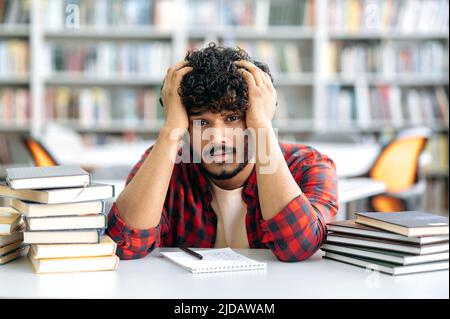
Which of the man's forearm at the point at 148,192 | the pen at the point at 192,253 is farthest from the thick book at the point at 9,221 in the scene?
the pen at the point at 192,253

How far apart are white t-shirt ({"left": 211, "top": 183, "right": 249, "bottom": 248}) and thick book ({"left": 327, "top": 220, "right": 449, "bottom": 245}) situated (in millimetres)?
270

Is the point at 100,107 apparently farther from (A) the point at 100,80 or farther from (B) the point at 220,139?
(B) the point at 220,139

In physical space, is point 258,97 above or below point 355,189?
above

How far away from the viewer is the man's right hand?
136 centimetres

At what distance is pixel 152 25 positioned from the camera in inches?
187

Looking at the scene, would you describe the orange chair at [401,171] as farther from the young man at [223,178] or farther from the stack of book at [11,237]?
the stack of book at [11,237]

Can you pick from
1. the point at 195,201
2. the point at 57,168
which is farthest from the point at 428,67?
the point at 57,168

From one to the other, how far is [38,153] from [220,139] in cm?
176

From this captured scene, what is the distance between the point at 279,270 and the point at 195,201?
39 centimetres

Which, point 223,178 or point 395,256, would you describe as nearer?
point 395,256

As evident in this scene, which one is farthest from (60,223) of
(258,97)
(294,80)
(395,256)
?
(294,80)

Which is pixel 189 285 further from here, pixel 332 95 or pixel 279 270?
pixel 332 95

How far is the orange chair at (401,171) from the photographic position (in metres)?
3.06

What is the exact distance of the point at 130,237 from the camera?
1.28m
